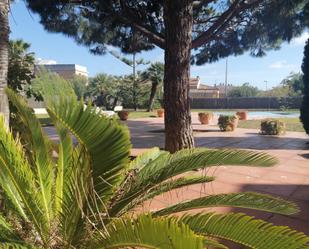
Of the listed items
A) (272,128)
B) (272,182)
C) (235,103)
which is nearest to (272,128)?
(272,128)

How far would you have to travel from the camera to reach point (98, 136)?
1856 millimetres

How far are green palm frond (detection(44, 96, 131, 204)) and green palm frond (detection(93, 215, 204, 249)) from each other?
298 mm

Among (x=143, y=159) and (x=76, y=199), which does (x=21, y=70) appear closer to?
(x=143, y=159)

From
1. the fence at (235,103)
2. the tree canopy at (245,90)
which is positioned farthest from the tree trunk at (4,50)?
the tree canopy at (245,90)

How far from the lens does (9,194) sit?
95.0 inches

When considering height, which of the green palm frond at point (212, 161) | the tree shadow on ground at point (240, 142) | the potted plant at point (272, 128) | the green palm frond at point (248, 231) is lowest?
the tree shadow on ground at point (240, 142)

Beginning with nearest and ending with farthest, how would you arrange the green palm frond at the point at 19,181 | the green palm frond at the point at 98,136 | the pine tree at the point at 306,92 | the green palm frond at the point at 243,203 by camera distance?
the green palm frond at the point at 98,136, the green palm frond at the point at 19,181, the green palm frond at the point at 243,203, the pine tree at the point at 306,92

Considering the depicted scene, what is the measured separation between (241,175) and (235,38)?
6772 mm

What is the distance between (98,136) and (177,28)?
17.0 feet

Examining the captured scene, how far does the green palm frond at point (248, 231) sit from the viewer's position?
1.75 m

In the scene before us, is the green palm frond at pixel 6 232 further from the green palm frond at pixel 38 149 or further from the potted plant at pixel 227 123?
the potted plant at pixel 227 123

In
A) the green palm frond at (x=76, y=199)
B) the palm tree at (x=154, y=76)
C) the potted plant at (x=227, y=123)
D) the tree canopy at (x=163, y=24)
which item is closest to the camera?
the green palm frond at (x=76, y=199)

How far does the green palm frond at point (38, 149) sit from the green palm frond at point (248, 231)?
3.35ft

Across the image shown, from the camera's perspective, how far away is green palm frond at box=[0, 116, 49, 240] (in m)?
2.18
